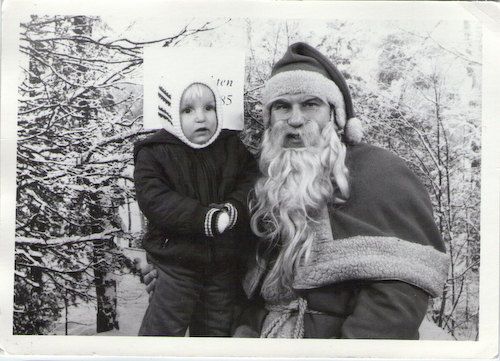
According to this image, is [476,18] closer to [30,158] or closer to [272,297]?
[272,297]

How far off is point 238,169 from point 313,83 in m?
0.20

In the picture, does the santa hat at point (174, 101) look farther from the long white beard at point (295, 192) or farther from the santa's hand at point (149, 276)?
the santa's hand at point (149, 276)

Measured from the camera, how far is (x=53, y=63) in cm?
108

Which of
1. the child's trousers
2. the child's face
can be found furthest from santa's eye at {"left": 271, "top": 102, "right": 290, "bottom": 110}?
the child's trousers

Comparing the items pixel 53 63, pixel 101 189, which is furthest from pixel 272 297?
pixel 53 63

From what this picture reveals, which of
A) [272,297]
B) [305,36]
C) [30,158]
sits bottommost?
[272,297]

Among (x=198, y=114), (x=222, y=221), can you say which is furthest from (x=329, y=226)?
(x=198, y=114)

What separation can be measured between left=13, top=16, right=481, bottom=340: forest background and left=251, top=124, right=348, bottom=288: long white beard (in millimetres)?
76

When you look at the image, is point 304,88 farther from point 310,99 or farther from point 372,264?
point 372,264

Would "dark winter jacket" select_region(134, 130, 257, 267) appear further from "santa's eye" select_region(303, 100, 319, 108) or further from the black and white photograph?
"santa's eye" select_region(303, 100, 319, 108)

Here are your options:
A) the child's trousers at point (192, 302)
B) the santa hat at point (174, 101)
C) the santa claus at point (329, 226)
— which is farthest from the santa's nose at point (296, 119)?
the child's trousers at point (192, 302)

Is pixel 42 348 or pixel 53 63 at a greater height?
pixel 53 63

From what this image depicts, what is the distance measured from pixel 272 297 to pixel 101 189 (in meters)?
0.36

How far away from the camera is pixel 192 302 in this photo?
1029mm
